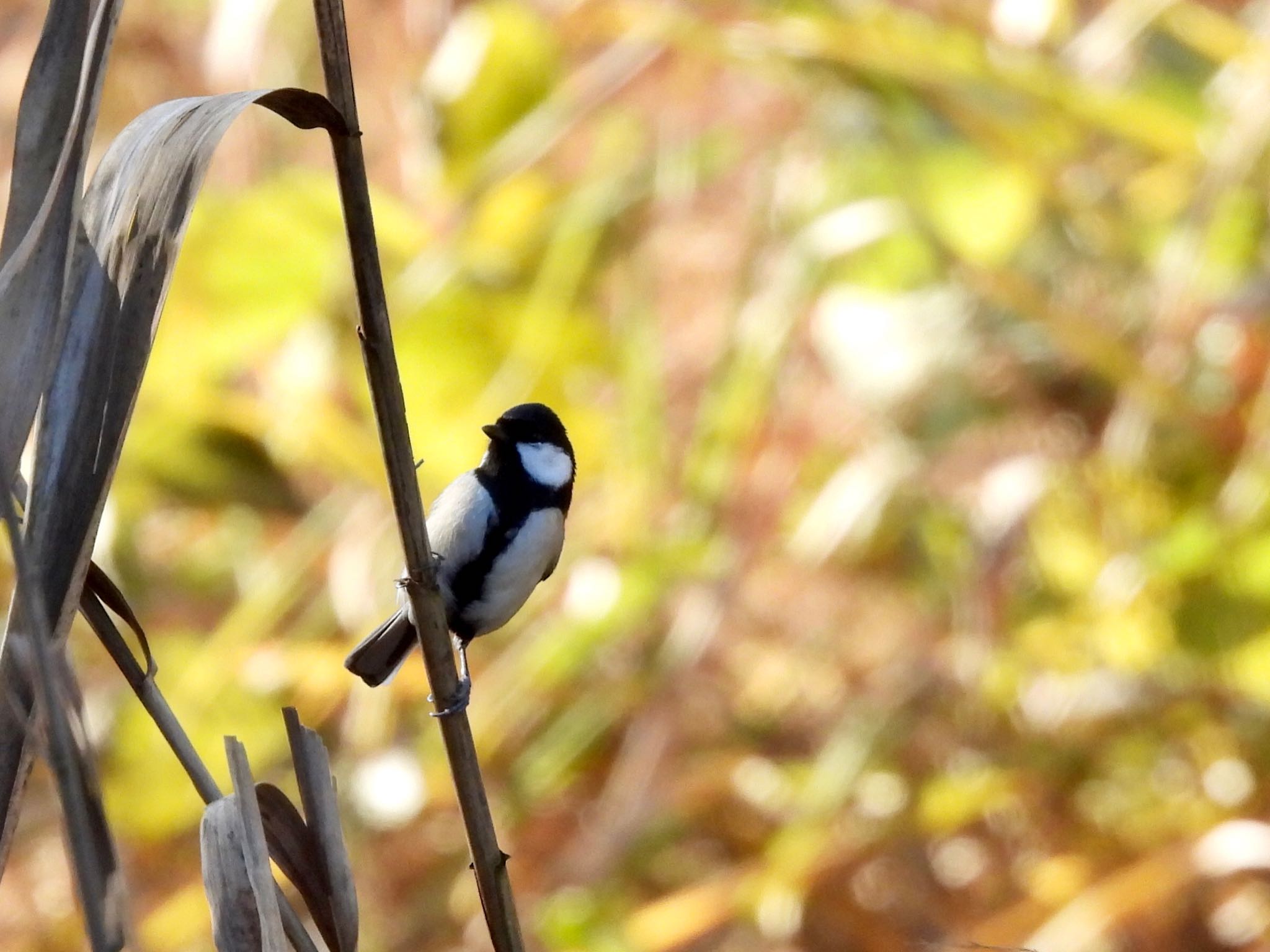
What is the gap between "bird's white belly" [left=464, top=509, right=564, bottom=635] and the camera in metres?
1.53

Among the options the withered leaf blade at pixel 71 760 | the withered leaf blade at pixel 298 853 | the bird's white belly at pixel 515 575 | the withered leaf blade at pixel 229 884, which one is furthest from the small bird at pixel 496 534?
the withered leaf blade at pixel 71 760

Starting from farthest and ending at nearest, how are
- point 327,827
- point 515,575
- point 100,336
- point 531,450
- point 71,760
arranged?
point 531,450
point 515,575
point 327,827
point 100,336
point 71,760

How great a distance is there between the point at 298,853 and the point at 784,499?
1.94 m

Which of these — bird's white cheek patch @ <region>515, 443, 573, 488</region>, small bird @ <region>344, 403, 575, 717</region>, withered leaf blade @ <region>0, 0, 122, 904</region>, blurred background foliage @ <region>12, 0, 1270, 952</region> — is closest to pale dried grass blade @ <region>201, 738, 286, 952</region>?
withered leaf blade @ <region>0, 0, 122, 904</region>

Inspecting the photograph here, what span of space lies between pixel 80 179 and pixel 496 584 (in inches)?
34.1

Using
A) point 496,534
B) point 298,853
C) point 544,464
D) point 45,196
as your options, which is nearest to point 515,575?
point 496,534

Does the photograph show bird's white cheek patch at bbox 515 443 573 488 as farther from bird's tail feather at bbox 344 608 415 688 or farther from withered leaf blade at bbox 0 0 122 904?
withered leaf blade at bbox 0 0 122 904

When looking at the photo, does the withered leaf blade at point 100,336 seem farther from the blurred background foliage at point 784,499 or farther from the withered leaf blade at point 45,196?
→ the blurred background foliage at point 784,499

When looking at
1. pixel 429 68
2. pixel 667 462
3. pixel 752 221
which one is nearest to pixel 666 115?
pixel 752 221

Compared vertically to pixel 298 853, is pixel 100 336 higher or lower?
higher

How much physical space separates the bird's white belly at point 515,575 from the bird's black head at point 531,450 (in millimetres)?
59

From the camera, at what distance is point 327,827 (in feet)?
2.88

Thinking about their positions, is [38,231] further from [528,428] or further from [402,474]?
[528,428]

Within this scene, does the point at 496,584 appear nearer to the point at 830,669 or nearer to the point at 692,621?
the point at 692,621
